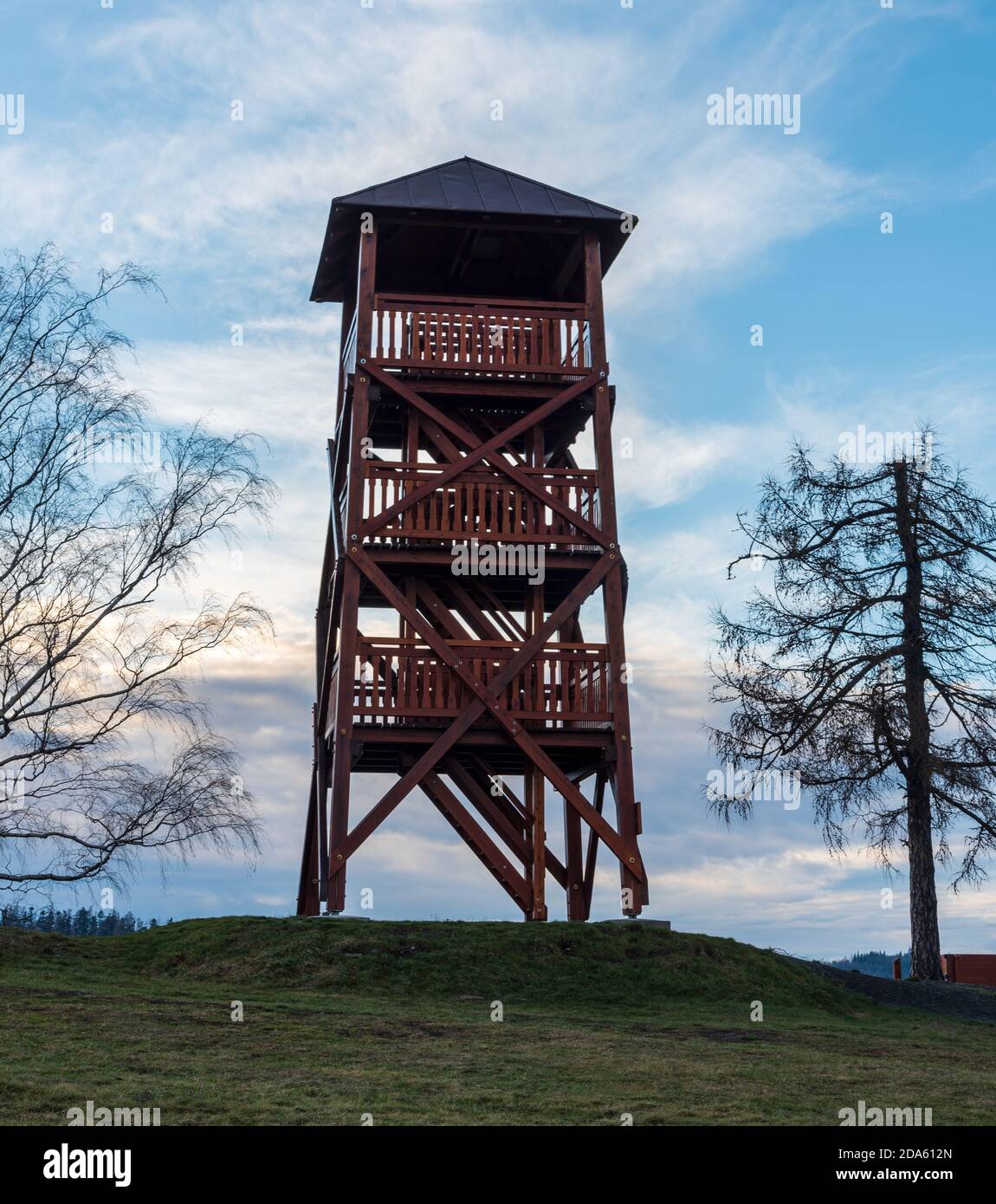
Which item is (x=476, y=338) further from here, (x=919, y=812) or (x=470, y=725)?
(x=919, y=812)

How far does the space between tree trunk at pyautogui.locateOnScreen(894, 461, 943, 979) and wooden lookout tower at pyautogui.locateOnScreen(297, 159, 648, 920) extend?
636 cm

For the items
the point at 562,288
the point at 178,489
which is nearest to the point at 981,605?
the point at 562,288

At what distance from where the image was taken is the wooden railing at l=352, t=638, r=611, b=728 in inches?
933

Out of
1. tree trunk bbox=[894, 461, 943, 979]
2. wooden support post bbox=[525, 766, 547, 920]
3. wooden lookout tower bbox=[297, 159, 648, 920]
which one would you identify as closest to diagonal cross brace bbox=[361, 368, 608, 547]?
wooden lookout tower bbox=[297, 159, 648, 920]

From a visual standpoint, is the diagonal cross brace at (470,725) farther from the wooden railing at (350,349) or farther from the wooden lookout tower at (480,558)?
the wooden railing at (350,349)

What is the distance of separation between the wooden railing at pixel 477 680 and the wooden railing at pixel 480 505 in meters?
2.04

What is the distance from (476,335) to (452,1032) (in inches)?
575

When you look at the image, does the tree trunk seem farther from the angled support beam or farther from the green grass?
the angled support beam

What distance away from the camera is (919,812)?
26.5 metres

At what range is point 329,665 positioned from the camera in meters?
28.3

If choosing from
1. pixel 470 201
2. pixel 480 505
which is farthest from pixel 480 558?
pixel 470 201

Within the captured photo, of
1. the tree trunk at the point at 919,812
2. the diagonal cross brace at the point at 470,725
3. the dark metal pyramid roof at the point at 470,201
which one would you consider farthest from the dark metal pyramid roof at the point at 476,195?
the tree trunk at the point at 919,812

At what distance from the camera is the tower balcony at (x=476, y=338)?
25.4 meters
